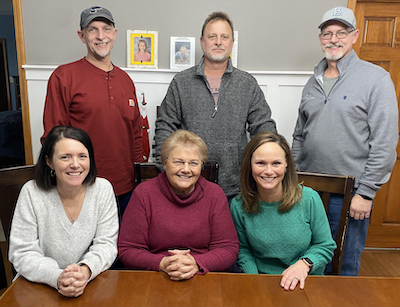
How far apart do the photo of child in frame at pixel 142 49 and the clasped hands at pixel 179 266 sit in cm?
188

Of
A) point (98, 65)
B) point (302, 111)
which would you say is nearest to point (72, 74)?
point (98, 65)

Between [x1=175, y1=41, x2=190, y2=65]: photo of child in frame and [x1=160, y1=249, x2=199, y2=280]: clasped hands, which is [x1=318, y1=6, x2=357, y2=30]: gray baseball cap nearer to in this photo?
[x1=175, y1=41, x2=190, y2=65]: photo of child in frame

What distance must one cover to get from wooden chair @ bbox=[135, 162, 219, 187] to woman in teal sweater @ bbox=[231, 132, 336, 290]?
0.76ft

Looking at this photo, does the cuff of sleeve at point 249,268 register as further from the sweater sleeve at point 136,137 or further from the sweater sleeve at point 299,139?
the sweater sleeve at point 136,137

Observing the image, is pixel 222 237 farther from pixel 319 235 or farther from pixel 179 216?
pixel 319 235

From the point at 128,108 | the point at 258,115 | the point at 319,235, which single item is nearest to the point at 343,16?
the point at 258,115

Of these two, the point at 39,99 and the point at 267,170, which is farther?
the point at 39,99

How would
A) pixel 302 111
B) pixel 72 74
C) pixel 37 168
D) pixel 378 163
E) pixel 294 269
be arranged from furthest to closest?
pixel 302 111, pixel 72 74, pixel 378 163, pixel 37 168, pixel 294 269

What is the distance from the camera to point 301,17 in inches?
106

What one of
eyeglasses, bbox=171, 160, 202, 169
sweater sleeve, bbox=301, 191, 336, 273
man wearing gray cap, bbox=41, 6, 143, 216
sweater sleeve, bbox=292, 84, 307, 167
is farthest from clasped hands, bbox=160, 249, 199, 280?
sweater sleeve, bbox=292, 84, 307, 167

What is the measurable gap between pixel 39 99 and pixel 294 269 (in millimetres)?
2399

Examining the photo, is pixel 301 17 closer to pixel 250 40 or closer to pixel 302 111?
pixel 250 40

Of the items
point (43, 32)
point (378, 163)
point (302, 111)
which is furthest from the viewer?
point (43, 32)

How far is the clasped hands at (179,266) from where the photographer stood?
1.13 meters
